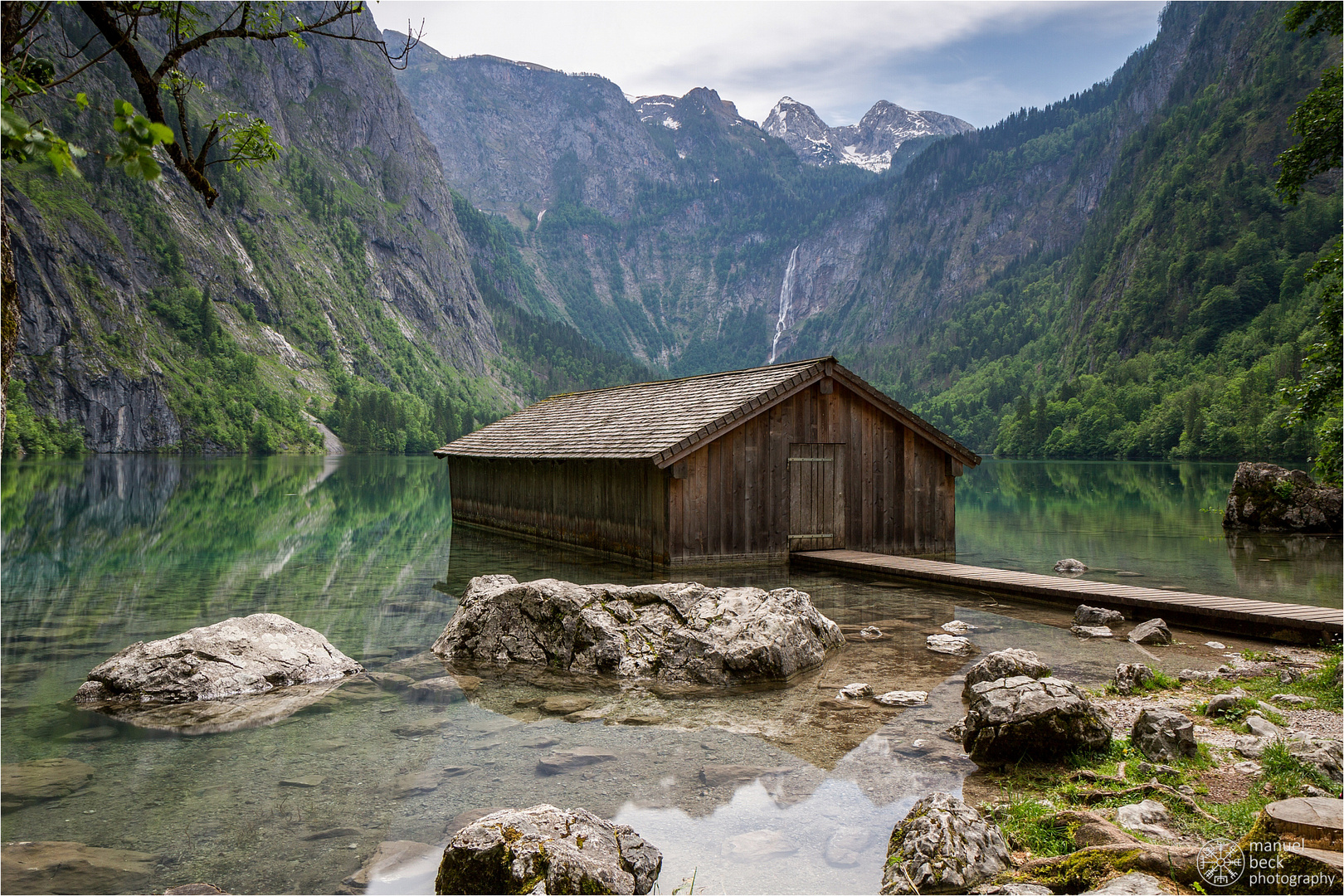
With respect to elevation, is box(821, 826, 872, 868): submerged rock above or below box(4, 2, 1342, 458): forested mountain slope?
below

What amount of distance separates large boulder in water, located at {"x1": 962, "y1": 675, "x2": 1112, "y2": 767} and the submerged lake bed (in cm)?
32

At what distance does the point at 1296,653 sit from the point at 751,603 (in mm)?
6268

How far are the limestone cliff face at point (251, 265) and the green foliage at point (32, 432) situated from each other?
2901mm

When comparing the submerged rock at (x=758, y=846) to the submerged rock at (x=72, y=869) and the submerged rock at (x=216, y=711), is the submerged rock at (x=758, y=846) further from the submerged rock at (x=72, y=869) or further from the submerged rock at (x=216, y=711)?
the submerged rock at (x=216, y=711)

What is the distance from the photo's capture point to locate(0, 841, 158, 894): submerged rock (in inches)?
193

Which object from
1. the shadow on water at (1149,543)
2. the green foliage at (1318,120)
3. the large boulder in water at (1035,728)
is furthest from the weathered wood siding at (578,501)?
the green foliage at (1318,120)

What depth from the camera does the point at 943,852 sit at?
4.70 meters

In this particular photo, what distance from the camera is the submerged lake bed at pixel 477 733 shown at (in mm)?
5449

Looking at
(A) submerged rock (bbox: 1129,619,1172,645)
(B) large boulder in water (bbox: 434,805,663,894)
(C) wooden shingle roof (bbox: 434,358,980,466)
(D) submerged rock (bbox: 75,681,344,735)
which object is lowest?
(D) submerged rock (bbox: 75,681,344,735)

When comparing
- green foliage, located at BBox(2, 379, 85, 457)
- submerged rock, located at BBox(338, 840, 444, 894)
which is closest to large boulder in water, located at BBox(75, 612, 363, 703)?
submerged rock, located at BBox(338, 840, 444, 894)

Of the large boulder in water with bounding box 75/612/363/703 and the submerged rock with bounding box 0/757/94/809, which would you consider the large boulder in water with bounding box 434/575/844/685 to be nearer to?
the large boulder in water with bounding box 75/612/363/703

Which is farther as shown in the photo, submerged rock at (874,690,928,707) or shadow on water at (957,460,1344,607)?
shadow on water at (957,460,1344,607)

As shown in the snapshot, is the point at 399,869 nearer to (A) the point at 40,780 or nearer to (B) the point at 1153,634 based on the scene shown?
(A) the point at 40,780

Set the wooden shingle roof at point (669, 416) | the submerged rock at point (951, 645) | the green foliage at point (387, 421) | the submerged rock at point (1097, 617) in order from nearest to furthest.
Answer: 1. the submerged rock at point (951, 645)
2. the submerged rock at point (1097, 617)
3. the wooden shingle roof at point (669, 416)
4. the green foliage at point (387, 421)
